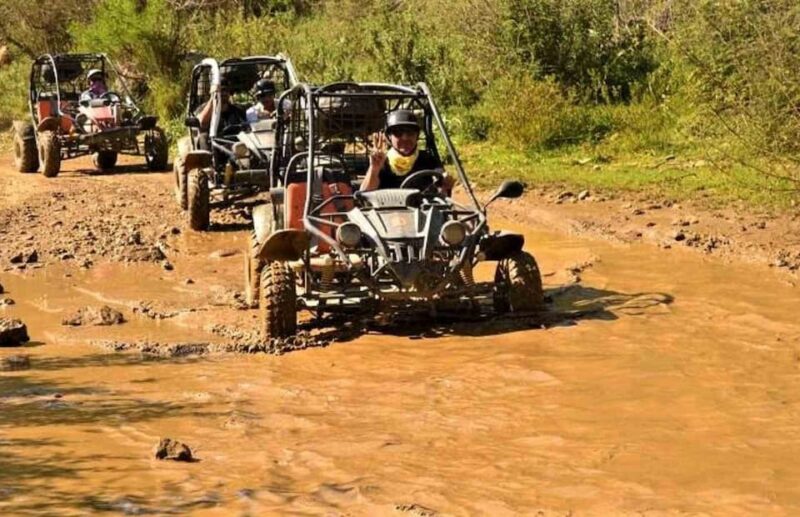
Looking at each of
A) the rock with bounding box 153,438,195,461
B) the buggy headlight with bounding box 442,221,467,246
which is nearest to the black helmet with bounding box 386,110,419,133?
the buggy headlight with bounding box 442,221,467,246

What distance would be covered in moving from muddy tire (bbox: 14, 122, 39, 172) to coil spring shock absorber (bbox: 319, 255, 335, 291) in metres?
11.0

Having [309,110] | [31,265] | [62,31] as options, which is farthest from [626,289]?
[62,31]

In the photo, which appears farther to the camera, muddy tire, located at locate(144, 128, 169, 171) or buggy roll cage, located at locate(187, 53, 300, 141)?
muddy tire, located at locate(144, 128, 169, 171)

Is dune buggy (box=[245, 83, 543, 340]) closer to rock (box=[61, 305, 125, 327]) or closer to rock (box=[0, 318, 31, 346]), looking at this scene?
rock (box=[61, 305, 125, 327])

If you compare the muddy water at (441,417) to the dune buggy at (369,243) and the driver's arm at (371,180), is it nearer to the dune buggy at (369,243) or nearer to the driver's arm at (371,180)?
the dune buggy at (369,243)

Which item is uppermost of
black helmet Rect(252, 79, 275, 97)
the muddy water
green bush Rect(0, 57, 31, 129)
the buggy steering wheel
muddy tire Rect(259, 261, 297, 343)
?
green bush Rect(0, 57, 31, 129)

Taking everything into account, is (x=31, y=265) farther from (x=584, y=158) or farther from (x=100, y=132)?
(x=584, y=158)

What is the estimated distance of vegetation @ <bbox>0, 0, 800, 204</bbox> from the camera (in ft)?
36.8

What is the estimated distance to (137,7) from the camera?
2220cm

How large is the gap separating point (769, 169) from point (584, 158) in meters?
4.34

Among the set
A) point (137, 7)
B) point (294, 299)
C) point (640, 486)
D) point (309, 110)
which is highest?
point (137, 7)

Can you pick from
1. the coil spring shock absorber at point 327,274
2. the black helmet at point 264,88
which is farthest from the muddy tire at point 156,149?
the coil spring shock absorber at point 327,274

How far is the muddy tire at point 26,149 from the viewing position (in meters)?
17.3

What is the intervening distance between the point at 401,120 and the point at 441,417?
3.04 meters
